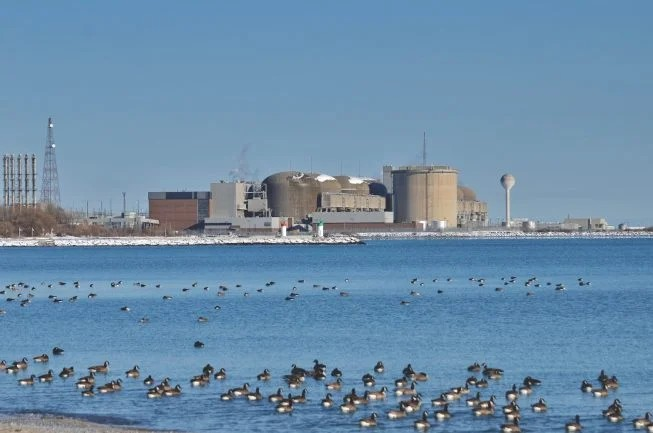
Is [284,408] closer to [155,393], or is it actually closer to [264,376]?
[155,393]

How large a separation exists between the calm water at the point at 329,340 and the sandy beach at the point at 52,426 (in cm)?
99

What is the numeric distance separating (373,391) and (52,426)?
8.24m

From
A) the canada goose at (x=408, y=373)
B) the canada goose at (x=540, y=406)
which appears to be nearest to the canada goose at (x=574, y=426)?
the canada goose at (x=540, y=406)

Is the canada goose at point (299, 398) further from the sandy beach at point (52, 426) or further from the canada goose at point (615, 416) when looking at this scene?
the canada goose at point (615, 416)

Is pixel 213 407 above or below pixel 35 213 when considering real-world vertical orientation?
below

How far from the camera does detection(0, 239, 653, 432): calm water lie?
29625 mm

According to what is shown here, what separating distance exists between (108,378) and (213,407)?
5659 millimetres

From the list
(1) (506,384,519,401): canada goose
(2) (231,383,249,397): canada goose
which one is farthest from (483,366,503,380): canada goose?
(2) (231,383,249,397): canada goose

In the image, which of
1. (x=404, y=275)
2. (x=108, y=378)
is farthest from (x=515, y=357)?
(x=404, y=275)

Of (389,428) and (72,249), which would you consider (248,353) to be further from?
(72,249)

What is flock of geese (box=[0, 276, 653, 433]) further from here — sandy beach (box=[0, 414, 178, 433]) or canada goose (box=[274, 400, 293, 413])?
sandy beach (box=[0, 414, 178, 433])

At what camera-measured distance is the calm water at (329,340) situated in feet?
97.2

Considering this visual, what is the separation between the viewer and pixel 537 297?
67.4 m

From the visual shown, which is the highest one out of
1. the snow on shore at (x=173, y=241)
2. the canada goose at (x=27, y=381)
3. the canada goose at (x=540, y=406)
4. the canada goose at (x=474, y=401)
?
the snow on shore at (x=173, y=241)
